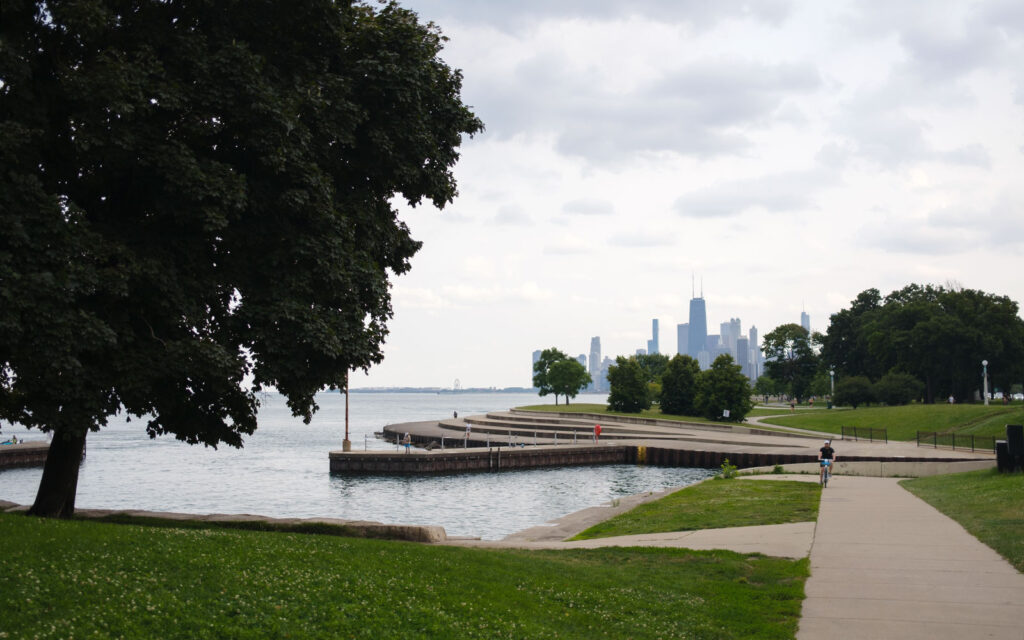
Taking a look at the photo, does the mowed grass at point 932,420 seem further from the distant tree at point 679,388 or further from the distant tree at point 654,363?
the distant tree at point 654,363

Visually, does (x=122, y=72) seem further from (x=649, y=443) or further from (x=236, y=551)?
(x=649, y=443)

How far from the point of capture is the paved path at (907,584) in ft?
30.5

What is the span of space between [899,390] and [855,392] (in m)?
5.43

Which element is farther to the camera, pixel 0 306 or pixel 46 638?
pixel 0 306

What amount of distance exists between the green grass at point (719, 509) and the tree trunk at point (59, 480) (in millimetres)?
11937

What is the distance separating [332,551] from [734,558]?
684cm

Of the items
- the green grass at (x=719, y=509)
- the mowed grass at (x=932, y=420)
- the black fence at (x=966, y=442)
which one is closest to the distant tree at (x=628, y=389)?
the mowed grass at (x=932, y=420)

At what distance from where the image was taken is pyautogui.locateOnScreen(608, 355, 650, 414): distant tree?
323 feet

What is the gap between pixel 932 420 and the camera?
62219mm

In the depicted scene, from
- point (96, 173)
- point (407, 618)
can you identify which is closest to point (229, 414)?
point (96, 173)

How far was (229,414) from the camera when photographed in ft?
59.6

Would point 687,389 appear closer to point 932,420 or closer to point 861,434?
point 861,434

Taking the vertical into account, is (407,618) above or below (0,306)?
below

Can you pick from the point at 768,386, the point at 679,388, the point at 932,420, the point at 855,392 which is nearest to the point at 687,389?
the point at 679,388
